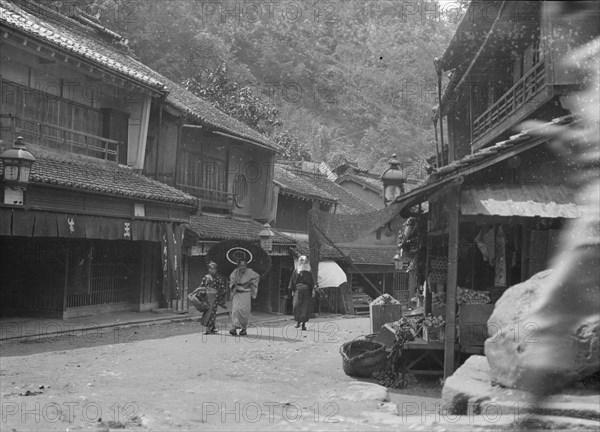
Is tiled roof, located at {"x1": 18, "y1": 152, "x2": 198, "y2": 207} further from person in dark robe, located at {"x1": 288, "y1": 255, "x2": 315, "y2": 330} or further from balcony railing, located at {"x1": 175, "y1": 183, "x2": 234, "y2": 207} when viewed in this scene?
person in dark robe, located at {"x1": 288, "y1": 255, "x2": 315, "y2": 330}

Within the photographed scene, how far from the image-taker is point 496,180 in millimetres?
10797

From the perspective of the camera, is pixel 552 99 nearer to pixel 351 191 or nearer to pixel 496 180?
pixel 496 180

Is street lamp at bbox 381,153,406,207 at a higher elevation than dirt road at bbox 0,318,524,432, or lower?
higher

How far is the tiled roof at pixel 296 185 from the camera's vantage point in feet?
103

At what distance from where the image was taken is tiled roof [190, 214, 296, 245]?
75.1 feet

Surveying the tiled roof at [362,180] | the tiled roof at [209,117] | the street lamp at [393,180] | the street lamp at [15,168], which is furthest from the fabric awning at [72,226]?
the tiled roof at [362,180]

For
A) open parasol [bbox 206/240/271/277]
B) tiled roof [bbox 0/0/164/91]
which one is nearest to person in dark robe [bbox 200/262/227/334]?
open parasol [bbox 206/240/271/277]

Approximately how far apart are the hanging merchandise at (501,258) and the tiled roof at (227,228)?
1245 centimetres

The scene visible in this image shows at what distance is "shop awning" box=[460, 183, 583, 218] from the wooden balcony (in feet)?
6.42

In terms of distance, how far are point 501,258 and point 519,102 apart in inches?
140

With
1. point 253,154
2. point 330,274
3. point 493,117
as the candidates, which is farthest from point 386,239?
point 493,117

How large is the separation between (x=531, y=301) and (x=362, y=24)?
59.3 metres

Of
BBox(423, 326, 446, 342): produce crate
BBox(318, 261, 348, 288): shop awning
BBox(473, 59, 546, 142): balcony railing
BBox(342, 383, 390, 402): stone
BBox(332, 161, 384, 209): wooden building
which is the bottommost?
BBox(342, 383, 390, 402): stone

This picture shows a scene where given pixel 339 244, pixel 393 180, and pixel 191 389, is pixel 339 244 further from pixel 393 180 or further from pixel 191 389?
pixel 191 389
